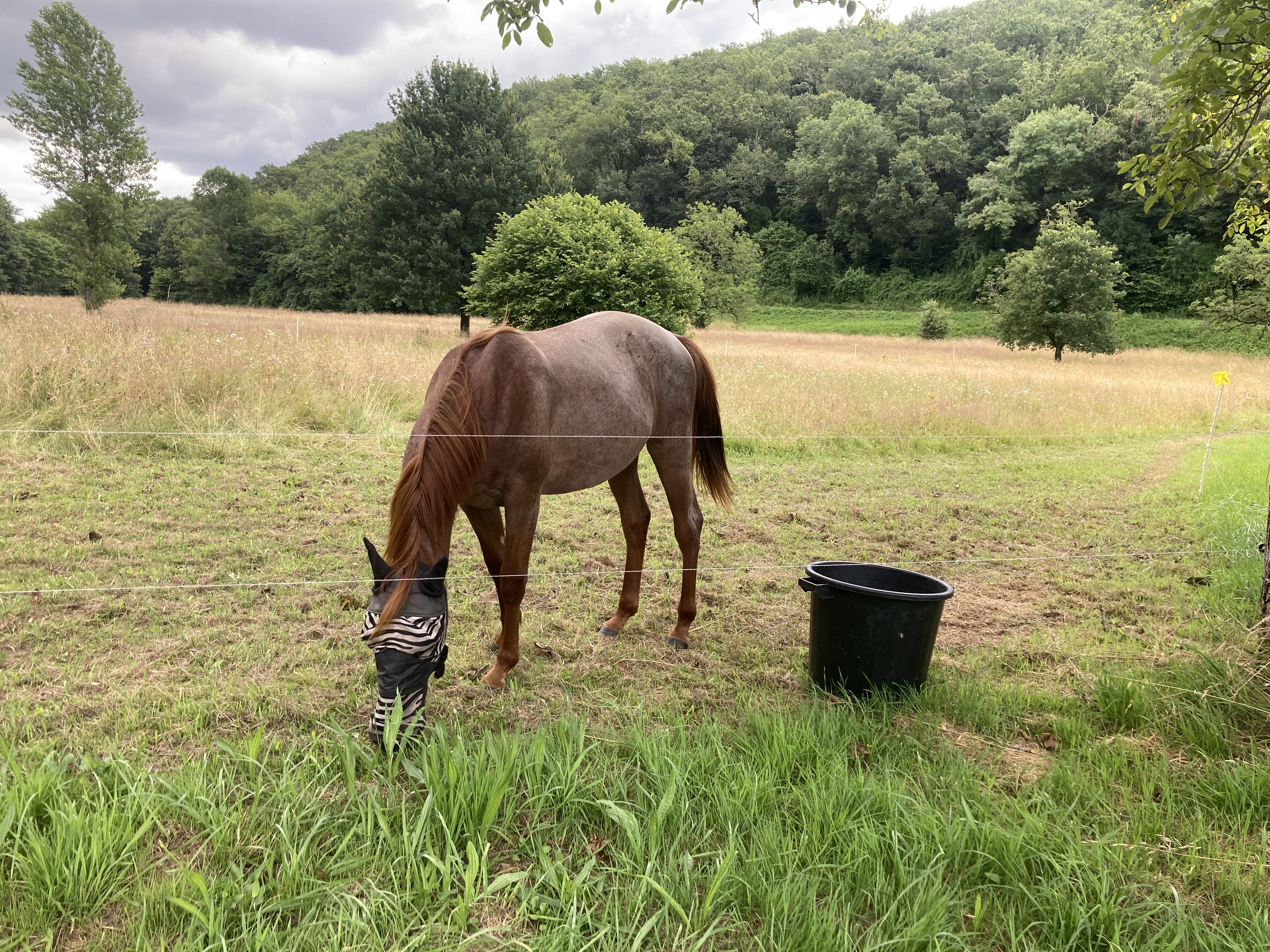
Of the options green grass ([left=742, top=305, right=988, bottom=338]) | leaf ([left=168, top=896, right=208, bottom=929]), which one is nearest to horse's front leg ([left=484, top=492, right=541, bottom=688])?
leaf ([left=168, top=896, right=208, bottom=929])

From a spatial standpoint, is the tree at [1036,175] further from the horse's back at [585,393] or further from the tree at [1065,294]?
the horse's back at [585,393]

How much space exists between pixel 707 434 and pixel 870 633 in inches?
72.3

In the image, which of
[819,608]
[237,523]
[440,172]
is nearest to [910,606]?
[819,608]

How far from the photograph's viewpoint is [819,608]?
304cm

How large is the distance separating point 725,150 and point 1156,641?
75.2 m

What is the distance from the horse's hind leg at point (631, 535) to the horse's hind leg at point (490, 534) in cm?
82

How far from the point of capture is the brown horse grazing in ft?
8.13

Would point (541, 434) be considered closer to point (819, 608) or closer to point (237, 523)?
point (819, 608)

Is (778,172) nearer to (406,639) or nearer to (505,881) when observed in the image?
(406,639)

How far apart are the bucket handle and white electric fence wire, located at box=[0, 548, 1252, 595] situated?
1.21 ft

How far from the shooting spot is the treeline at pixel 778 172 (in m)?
26.9

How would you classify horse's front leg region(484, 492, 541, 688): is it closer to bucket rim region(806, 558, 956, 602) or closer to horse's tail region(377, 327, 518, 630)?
horse's tail region(377, 327, 518, 630)

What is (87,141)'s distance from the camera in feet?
56.1

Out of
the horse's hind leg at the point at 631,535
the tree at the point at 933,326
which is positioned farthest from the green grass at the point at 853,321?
the horse's hind leg at the point at 631,535
